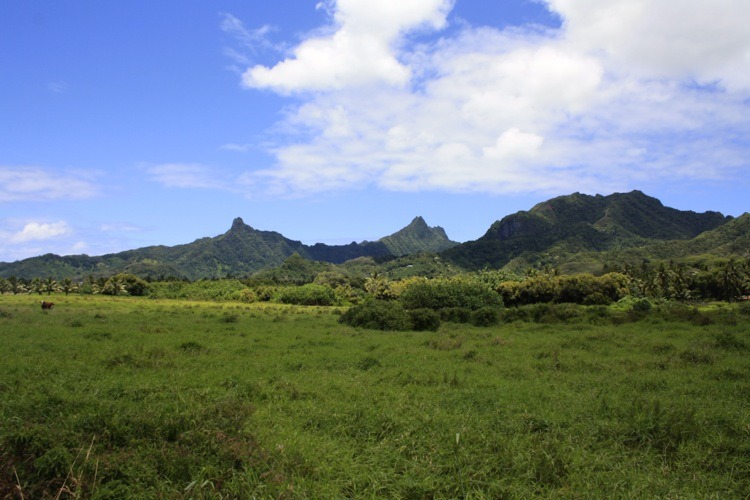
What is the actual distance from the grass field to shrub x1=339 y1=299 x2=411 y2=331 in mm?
17461

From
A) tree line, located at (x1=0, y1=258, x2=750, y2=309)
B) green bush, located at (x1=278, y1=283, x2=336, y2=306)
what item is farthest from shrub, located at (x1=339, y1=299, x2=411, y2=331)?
green bush, located at (x1=278, y1=283, x2=336, y2=306)

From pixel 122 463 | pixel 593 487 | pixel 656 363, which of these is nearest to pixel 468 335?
pixel 656 363

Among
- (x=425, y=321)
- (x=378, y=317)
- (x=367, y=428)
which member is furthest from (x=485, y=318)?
(x=367, y=428)

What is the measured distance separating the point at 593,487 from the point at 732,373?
11.2 metres

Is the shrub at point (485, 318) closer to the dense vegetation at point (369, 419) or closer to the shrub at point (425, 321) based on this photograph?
the shrub at point (425, 321)

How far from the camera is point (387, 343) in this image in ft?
75.4

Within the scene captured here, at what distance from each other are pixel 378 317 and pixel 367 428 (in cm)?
2669

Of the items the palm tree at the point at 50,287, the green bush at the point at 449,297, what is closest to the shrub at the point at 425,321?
the green bush at the point at 449,297

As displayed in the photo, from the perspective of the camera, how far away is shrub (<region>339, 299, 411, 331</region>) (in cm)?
3422

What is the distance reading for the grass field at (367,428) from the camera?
606 centimetres

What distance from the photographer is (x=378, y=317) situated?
1396 inches

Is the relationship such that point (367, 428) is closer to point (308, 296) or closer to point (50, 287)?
point (308, 296)

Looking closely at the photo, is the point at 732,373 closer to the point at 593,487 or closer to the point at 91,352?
the point at 593,487

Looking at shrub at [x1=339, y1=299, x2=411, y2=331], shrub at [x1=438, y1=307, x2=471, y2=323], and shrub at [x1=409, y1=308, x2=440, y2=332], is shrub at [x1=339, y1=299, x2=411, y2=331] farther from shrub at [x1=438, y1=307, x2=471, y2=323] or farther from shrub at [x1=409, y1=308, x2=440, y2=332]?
shrub at [x1=438, y1=307, x2=471, y2=323]
